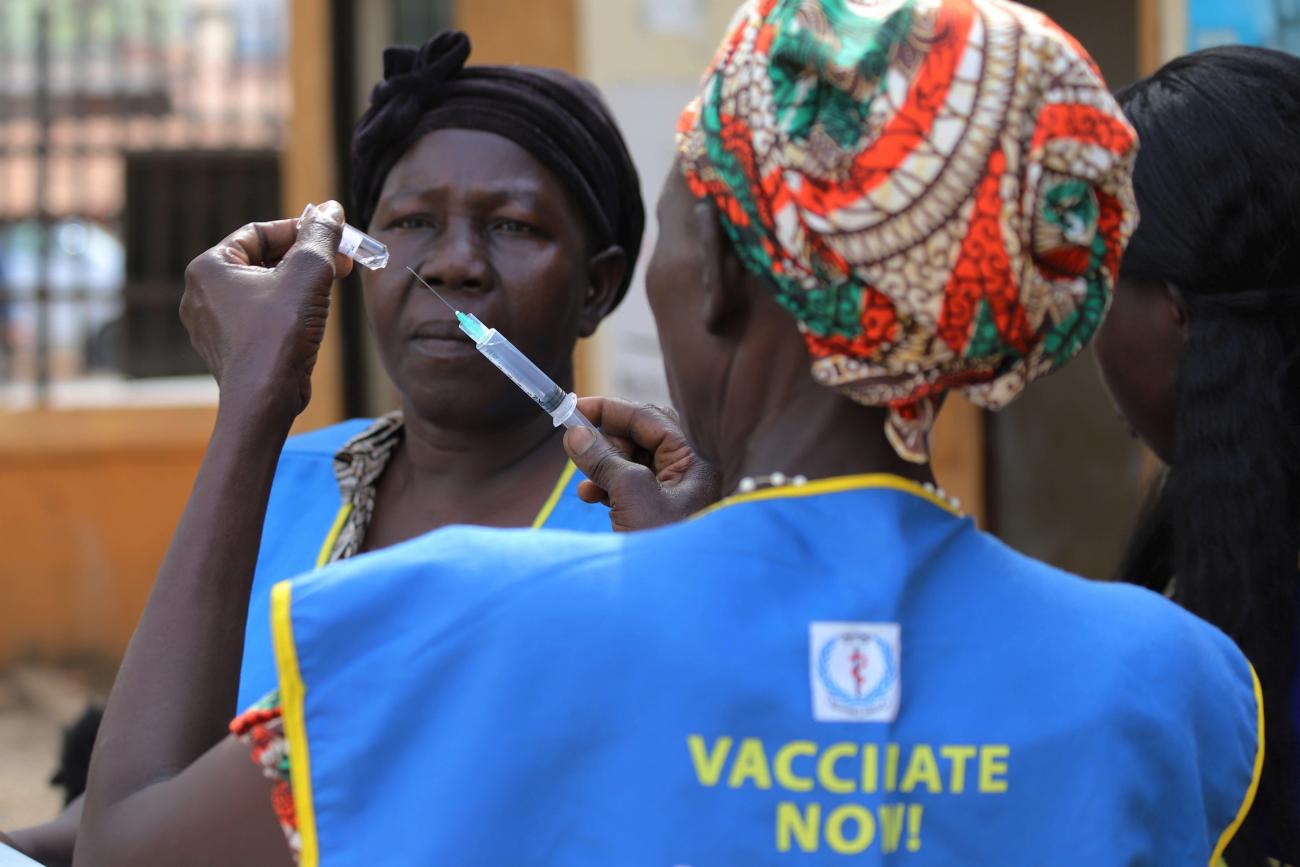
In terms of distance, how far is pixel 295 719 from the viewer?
1.37 meters

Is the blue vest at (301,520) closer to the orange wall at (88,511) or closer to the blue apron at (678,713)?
the blue apron at (678,713)

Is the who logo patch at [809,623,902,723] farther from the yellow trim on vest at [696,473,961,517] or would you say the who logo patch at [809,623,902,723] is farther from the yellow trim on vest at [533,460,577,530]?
the yellow trim on vest at [533,460,577,530]

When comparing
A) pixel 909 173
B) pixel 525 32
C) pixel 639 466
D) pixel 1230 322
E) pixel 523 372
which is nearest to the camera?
pixel 909 173

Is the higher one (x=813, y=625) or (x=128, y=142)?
(x=813, y=625)

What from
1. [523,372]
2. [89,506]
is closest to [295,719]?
[523,372]

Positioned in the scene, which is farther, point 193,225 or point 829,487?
point 193,225

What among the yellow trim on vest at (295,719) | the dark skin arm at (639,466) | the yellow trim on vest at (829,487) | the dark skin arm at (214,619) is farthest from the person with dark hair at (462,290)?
the yellow trim on vest at (295,719)

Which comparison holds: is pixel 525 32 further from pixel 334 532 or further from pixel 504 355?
pixel 504 355

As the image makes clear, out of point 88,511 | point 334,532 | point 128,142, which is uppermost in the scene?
point 334,532

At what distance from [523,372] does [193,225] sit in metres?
7.12

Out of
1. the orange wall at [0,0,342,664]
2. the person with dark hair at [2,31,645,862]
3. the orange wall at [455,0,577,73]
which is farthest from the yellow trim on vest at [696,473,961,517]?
the orange wall at [0,0,342,664]

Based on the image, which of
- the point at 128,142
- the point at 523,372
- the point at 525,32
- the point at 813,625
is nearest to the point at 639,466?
the point at 523,372

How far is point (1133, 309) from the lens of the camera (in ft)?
7.45

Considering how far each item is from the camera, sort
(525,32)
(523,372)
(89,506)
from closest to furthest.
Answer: (523,372) → (525,32) → (89,506)
